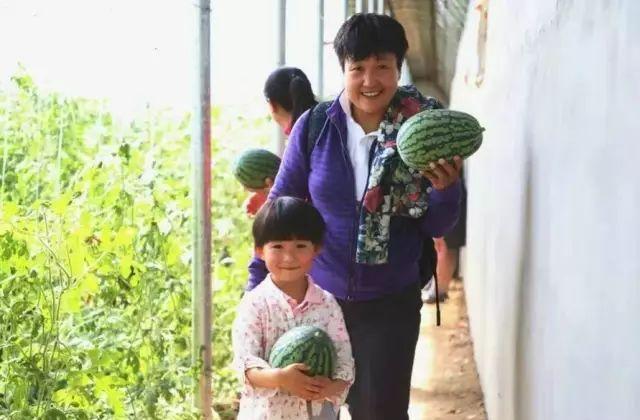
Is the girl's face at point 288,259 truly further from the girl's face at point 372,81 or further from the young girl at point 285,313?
the girl's face at point 372,81

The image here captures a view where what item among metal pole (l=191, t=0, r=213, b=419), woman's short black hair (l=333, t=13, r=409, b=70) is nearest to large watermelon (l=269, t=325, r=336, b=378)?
woman's short black hair (l=333, t=13, r=409, b=70)

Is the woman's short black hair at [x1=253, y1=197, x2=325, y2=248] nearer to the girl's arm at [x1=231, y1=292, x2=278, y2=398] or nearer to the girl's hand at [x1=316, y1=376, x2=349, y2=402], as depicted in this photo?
the girl's arm at [x1=231, y1=292, x2=278, y2=398]

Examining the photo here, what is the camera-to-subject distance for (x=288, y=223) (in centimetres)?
250

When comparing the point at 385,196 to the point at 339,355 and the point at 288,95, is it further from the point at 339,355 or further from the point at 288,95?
the point at 288,95

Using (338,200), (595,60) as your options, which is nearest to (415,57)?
(338,200)

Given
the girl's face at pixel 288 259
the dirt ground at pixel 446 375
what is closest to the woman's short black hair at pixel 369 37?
the girl's face at pixel 288 259

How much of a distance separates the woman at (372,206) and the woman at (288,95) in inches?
28.7

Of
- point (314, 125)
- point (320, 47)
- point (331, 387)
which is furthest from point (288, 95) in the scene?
point (320, 47)

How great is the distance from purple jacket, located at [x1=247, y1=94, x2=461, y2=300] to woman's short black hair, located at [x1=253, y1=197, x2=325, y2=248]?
0.44 ft

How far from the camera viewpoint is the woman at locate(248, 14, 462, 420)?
2609 millimetres

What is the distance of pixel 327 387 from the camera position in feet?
7.84

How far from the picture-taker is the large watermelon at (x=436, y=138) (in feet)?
7.72

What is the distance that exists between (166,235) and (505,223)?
1394mm

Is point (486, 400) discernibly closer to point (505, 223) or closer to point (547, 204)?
point (505, 223)
